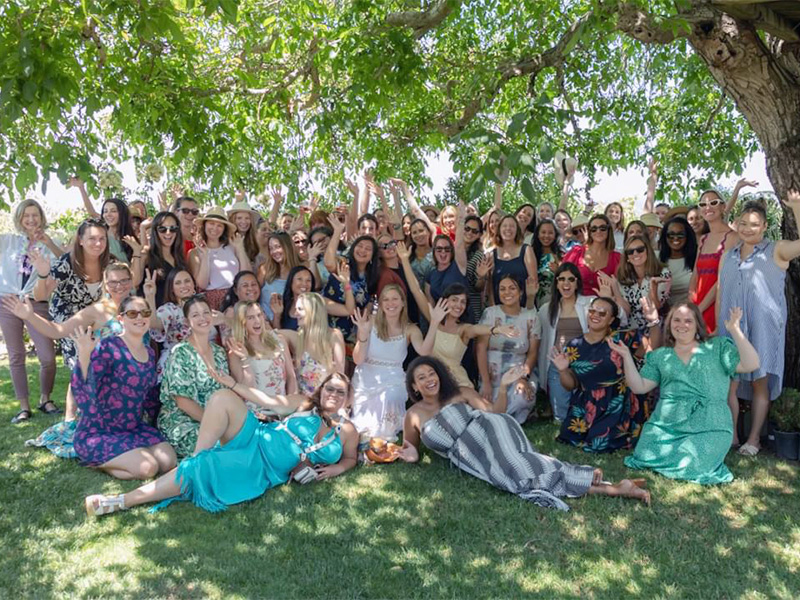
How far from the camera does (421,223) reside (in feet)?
24.2

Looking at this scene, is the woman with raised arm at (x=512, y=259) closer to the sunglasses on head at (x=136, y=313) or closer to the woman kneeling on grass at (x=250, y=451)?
the woman kneeling on grass at (x=250, y=451)

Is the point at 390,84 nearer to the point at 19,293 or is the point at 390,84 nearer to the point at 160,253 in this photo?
the point at 160,253

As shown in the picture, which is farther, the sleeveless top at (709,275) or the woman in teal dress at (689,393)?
the sleeveless top at (709,275)

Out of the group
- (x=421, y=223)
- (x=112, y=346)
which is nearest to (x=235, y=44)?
(x=421, y=223)

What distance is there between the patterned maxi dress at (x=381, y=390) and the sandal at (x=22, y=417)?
3.38m

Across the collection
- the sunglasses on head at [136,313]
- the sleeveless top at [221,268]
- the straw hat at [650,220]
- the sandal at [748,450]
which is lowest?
the sandal at [748,450]

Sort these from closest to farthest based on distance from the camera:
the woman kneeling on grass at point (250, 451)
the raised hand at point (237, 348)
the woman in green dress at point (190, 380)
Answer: the woman kneeling on grass at point (250, 451) < the woman in green dress at point (190, 380) < the raised hand at point (237, 348)

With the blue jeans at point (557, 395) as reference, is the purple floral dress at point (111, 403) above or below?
above

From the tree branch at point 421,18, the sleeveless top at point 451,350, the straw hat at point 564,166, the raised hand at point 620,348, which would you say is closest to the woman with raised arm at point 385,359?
the sleeveless top at point 451,350

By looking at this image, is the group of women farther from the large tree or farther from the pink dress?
the large tree

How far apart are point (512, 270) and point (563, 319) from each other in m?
0.77

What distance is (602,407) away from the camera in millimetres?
5691

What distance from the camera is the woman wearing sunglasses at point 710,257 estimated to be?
6.00 metres

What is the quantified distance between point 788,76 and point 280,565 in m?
5.88
